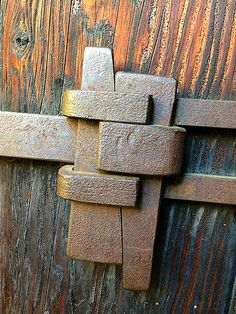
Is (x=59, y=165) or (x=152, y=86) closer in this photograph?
(x=152, y=86)

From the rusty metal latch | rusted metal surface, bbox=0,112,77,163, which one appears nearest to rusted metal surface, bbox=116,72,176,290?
the rusty metal latch

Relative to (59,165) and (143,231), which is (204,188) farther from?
(59,165)

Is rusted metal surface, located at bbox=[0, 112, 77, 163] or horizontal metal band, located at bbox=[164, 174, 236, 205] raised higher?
rusted metal surface, located at bbox=[0, 112, 77, 163]

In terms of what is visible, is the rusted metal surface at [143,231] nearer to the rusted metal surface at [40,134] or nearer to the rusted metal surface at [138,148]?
the rusted metal surface at [138,148]

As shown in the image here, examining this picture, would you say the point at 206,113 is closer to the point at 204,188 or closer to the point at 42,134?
the point at 204,188

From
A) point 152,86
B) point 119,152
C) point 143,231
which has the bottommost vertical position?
point 143,231

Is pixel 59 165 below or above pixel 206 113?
below

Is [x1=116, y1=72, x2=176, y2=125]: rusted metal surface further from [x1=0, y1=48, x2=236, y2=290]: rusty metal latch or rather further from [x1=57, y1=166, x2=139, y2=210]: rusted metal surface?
[x1=57, y1=166, x2=139, y2=210]: rusted metal surface

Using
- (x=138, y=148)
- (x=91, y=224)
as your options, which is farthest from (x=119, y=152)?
(x=91, y=224)
